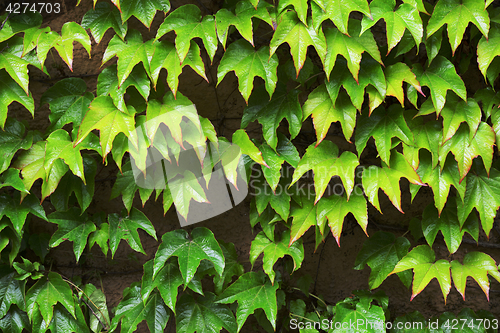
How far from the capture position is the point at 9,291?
1455mm

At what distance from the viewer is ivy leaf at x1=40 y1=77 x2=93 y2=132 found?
1.36m

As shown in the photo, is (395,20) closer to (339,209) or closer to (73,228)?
(339,209)

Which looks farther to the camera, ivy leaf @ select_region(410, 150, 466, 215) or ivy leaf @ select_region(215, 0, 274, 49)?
ivy leaf @ select_region(410, 150, 466, 215)

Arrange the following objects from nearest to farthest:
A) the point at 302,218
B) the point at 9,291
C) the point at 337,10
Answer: the point at 337,10 < the point at 302,218 < the point at 9,291

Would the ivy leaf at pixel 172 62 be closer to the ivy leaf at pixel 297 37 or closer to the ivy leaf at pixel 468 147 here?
the ivy leaf at pixel 297 37

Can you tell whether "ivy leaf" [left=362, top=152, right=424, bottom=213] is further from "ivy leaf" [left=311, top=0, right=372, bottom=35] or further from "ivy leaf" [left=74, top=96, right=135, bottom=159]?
"ivy leaf" [left=74, top=96, right=135, bottom=159]

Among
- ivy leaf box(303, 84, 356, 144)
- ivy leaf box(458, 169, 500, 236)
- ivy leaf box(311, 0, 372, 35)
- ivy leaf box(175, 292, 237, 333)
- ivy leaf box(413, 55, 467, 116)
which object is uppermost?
ivy leaf box(311, 0, 372, 35)

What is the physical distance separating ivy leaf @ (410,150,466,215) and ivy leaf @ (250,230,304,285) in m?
0.49

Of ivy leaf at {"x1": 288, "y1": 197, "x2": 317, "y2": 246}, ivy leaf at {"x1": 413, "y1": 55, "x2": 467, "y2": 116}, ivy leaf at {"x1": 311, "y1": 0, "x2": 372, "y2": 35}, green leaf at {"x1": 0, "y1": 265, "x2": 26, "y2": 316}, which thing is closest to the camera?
ivy leaf at {"x1": 311, "y1": 0, "x2": 372, "y2": 35}

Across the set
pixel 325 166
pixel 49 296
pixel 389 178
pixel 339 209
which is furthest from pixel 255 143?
pixel 49 296

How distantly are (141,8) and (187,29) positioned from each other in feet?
0.67

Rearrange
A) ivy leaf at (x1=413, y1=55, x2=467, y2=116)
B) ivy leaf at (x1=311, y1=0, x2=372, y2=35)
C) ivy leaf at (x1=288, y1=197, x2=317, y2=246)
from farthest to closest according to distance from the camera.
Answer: ivy leaf at (x1=288, y1=197, x2=317, y2=246), ivy leaf at (x1=413, y1=55, x2=467, y2=116), ivy leaf at (x1=311, y1=0, x2=372, y2=35)

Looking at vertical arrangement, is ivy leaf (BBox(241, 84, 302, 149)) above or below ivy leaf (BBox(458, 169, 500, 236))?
above

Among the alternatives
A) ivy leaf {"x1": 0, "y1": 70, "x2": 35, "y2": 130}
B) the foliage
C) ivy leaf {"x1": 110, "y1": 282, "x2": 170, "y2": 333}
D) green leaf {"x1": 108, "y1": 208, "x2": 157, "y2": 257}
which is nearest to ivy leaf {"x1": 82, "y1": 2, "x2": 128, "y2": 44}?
the foliage
